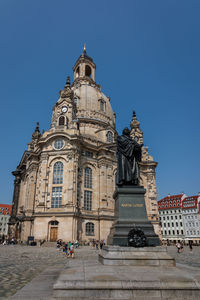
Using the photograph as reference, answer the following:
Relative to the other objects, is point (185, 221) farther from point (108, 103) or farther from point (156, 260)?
point (156, 260)

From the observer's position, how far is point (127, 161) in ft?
35.4

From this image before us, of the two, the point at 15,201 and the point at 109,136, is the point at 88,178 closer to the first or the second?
the point at 109,136

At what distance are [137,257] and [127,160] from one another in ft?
15.2

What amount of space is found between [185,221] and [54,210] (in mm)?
57305

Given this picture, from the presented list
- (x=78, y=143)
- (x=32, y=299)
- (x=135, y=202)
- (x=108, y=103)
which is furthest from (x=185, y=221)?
(x=32, y=299)

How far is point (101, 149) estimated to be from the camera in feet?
142

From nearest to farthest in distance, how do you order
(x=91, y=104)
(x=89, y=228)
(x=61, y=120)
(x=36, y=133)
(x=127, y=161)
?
(x=127, y=161), (x=89, y=228), (x=61, y=120), (x=36, y=133), (x=91, y=104)

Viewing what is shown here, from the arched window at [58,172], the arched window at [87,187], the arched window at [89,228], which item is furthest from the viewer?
the arched window at [87,187]

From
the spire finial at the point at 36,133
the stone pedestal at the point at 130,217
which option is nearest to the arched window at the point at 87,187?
the spire finial at the point at 36,133

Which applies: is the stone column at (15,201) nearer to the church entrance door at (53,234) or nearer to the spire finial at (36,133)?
the spire finial at (36,133)

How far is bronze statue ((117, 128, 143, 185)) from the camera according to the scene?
402 inches

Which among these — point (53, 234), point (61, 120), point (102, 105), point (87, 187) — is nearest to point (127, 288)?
point (53, 234)

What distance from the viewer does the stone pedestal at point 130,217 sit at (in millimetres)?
8455

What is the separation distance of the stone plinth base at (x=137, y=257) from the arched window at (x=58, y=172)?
101 ft
